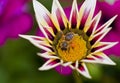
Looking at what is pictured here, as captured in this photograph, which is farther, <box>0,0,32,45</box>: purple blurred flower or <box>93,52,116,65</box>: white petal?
<box>0,0,32,45</box>: purple blurred flower

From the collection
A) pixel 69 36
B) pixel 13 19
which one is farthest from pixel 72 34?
pixel 13 19

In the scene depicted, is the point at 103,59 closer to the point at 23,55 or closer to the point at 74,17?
the point at 74,17

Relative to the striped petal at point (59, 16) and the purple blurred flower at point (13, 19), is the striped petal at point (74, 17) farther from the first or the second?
the purple blurred flower at point (13, 19)

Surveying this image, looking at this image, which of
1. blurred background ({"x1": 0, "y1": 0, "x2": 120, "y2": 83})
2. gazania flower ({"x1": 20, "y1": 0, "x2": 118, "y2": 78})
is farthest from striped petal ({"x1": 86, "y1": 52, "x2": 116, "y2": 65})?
blurred background ({"x1": 0, "y1": 0, "x2": 120, "y2": 83})

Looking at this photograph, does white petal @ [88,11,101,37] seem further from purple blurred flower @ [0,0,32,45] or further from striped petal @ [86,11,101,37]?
purple blurred flower @ [0,0,32,45]

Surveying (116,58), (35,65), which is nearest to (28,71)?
(35,65)

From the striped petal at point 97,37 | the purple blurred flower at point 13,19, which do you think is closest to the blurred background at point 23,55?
the purple blurred flower at point 13,19

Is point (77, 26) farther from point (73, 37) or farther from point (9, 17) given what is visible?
point (9, 17)
